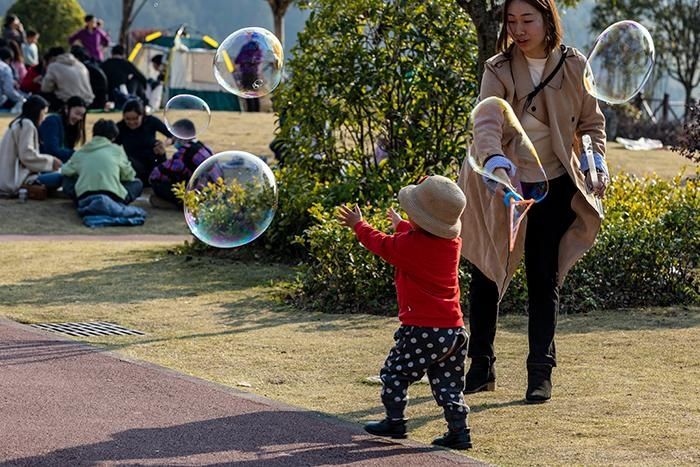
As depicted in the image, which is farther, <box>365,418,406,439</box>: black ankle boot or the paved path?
<box>365,418,406,439</box>: black ankle boot

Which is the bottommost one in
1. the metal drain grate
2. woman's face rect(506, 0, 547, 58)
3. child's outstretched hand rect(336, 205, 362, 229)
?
the metal drain grate

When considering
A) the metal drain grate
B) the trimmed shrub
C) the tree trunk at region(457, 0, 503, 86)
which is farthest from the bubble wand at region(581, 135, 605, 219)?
the trimmed shrub

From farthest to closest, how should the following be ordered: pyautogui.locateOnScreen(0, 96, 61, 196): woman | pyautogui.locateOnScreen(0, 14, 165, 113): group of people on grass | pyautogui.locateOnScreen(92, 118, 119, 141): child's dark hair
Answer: pyautogui.locateOnScreen(0, 14, 165, 113): group of people on grass < pyautogui.locateOnScreen(0, 96, 61, 196): woman < pyautogui.locateOnScreen(92, 118, 119, 141): child's dark hair

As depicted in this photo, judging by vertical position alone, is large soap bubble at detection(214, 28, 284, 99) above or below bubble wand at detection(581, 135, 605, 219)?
above

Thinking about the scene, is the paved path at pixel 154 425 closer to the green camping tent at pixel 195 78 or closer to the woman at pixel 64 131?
the woman at pixel 64 131

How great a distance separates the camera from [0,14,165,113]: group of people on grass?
22344 millimetres

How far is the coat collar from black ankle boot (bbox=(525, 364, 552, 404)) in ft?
4.22

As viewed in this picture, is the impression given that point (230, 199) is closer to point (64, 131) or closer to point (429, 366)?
point (429, 366)

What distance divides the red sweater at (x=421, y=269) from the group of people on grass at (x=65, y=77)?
1644 centimetres

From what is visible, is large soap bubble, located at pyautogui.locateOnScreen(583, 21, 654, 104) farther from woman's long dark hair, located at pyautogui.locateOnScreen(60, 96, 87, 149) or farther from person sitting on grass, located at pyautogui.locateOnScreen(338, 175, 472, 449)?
woman's long dark hair, located at pyautogui.locateOnScreen(60, 96, 87, 149)

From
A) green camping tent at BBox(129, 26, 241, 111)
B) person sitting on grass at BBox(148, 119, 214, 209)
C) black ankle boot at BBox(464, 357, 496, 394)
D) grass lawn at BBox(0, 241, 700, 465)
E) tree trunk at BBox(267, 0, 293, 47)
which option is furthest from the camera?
green camping tent at BBox(129, 26, 241, 111)

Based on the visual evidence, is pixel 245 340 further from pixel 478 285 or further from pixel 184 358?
pixel 478 285

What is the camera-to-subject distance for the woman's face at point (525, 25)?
21.4ft

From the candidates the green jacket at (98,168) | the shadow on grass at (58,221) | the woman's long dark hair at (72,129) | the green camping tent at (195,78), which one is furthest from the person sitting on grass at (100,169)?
the green camping tent at (195,78)
